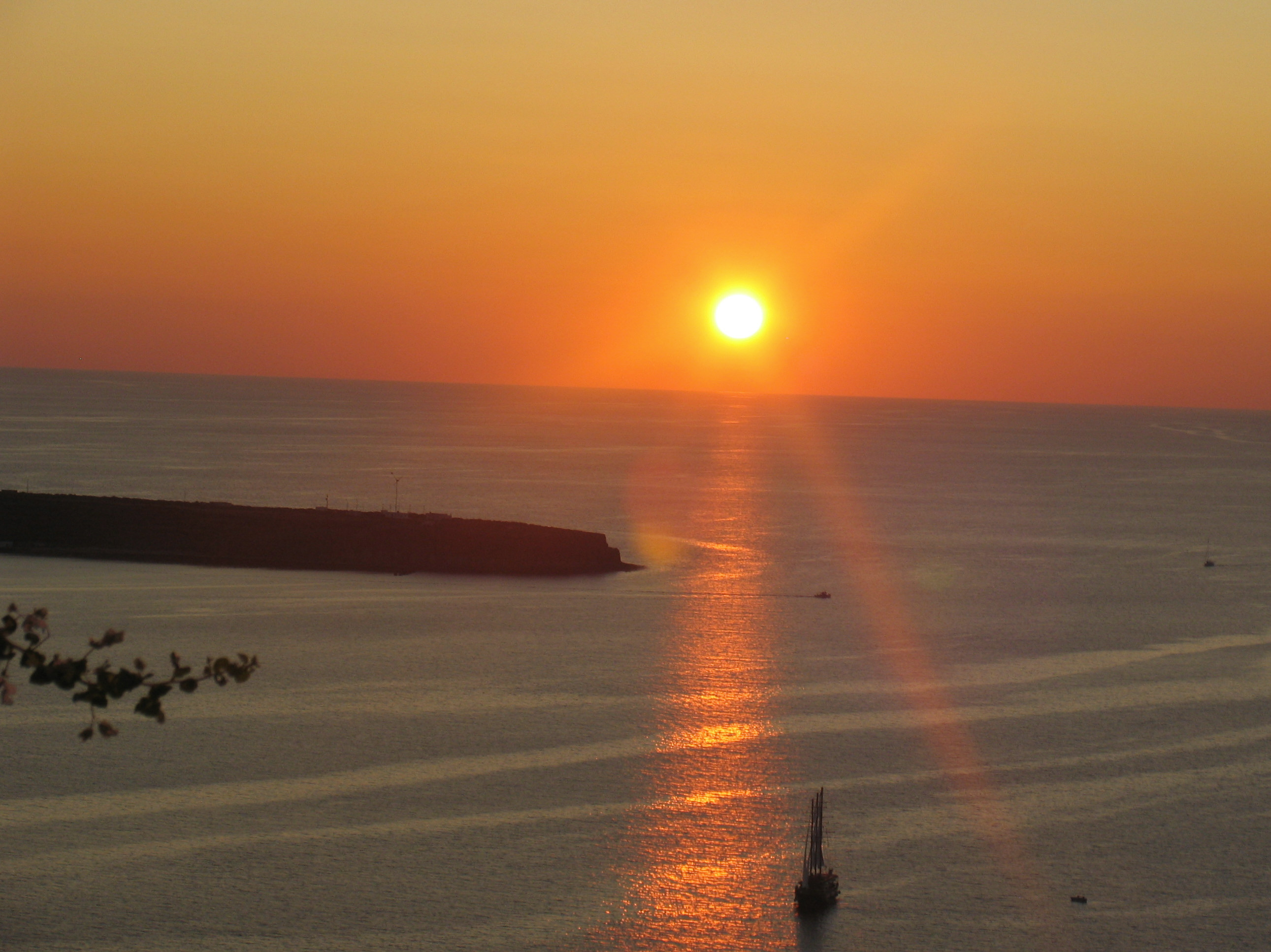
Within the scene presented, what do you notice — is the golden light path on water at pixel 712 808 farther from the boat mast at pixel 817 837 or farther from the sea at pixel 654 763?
the boat mast at pixel 817 837

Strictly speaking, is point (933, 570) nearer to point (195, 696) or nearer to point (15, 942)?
point (195, 696)

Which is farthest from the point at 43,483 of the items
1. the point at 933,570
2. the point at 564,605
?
the point at 933,570

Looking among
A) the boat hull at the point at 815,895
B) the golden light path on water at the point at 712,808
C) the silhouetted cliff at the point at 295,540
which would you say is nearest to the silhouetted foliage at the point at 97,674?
the golden light path on water at the point at 712,808

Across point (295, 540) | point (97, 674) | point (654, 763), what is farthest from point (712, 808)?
point (295, 540)

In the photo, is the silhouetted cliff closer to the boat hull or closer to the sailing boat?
the sailing boat

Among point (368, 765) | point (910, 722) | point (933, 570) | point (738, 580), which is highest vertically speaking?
point (933, 570)

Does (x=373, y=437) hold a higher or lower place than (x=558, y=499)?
higher

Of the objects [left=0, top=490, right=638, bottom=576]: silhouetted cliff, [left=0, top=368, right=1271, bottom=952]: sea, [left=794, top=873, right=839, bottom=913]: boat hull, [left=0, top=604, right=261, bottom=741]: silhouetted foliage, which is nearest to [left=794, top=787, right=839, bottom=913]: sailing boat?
[left=794, top=873, right=839, bottom=913]: boat hull
